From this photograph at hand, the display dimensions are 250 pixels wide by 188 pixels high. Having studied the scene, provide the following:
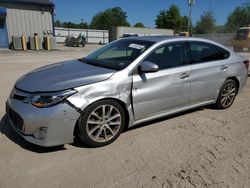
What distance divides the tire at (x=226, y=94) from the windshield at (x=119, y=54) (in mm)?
1968

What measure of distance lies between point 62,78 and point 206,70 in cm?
265

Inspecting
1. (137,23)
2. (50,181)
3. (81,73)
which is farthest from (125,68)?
(137,23)

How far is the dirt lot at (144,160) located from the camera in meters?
2.81

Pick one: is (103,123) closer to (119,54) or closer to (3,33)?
(119,54)

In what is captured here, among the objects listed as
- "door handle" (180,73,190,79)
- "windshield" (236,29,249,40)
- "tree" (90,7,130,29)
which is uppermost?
"tree" (90,7,130,29)

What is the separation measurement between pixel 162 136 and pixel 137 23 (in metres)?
93.9

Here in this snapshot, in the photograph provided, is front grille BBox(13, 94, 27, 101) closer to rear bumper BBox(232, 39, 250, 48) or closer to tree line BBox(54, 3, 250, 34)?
rear bumper BBox(232, 39, 250, 48)

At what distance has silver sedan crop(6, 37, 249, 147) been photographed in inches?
125

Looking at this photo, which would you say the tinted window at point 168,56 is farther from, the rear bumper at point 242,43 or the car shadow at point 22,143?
the rear bumper at point 242,43

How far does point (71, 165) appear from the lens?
10.2 ft

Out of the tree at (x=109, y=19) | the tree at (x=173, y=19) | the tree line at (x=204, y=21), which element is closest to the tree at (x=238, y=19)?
the tree line at (x=204, y=21)

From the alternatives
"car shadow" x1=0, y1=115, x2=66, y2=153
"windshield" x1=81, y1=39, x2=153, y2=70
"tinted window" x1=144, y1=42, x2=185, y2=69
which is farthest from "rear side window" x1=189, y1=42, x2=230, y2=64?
"car shadow" x1=0, y1=115, x2=66, y2=153

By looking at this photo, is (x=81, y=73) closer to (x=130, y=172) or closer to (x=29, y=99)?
(x=29, y=99)

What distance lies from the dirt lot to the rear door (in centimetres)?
67
